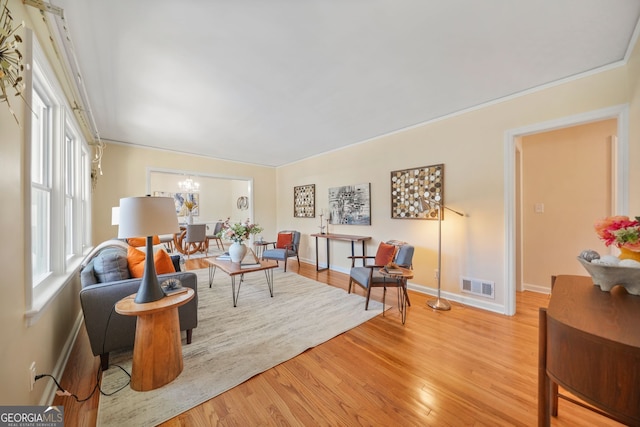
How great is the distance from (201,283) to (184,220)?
5.43 metres

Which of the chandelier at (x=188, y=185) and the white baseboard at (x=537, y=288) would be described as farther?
the chandelier at (x=188, y=185)

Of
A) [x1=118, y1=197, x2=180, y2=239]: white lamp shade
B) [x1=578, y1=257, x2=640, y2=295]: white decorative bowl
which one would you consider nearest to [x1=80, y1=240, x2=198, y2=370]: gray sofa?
[x1=118, y1=197, x2=180, y2=239]: white lamp shade

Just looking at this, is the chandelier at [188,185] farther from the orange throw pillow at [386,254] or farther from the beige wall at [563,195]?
the beige wall at [563,195]

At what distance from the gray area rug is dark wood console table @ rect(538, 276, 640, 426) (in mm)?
1763

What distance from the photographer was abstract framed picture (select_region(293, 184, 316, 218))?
217 inches

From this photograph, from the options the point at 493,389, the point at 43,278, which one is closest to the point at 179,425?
the point at 43,278

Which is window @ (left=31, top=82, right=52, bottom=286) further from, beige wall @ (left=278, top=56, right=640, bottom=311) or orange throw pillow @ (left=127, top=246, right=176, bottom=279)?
beige wall @ (left=278, top=56, right=640, bottom=311)

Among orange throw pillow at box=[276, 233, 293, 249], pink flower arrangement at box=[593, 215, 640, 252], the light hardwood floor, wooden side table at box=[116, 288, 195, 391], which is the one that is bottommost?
the light hardwood floor

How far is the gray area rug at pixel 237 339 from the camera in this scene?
1.56 meters

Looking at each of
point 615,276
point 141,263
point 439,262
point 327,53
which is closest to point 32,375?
point 141,263

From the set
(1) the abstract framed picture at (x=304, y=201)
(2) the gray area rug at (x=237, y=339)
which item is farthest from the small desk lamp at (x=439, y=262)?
(1) the abstract framed picture at (x=304, y=201)

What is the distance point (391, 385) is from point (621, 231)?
1625mm

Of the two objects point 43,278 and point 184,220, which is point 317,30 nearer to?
point 43,278

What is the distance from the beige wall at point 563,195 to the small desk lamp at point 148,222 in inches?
185
